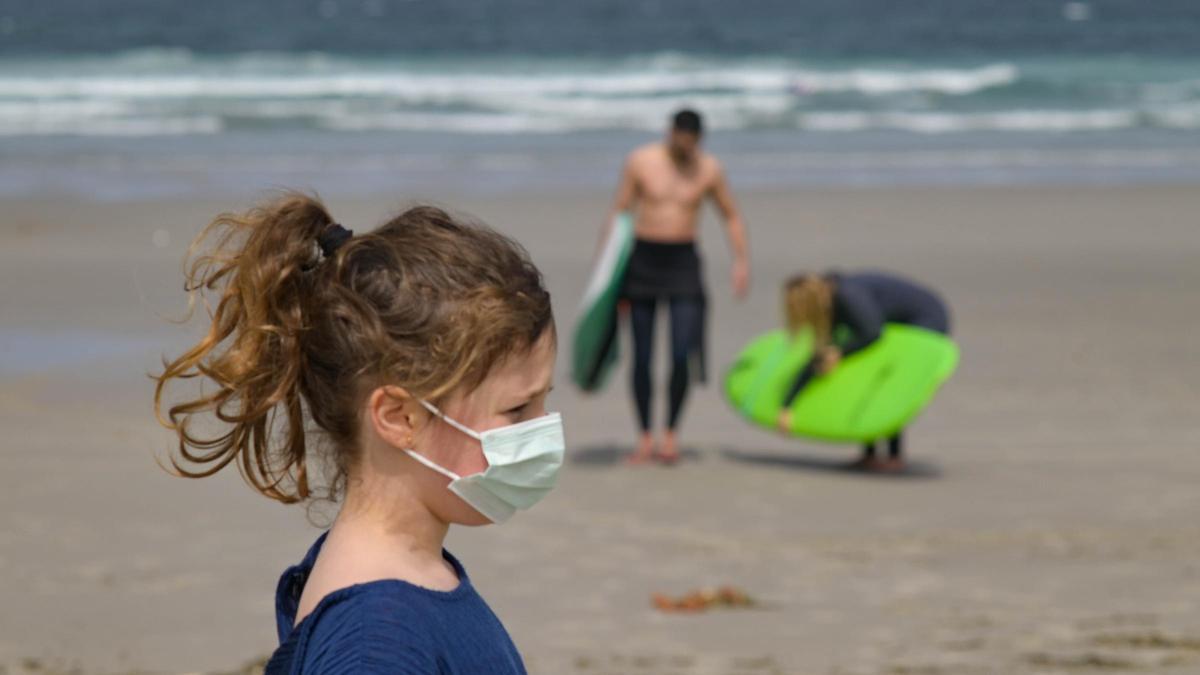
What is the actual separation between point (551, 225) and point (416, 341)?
13783 mm

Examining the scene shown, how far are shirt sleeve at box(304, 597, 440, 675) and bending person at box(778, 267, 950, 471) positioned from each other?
6382 millimetres

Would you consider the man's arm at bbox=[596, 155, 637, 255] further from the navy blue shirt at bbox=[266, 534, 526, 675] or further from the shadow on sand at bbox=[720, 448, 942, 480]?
the navy blue shirt at bbox=[266, 534, 526, 675]

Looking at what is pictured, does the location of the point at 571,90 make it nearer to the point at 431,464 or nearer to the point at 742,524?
the point at 742,524

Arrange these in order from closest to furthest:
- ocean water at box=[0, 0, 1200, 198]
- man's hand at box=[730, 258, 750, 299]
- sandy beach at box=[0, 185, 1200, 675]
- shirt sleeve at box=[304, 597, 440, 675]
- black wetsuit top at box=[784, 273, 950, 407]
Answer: shirt sleeve at box=[304, 597, 440, 675]
sandy beach at box=[0, 185, 1200, 675]
black wetsuit top at box=[784, 273, 950, 407]
man's hand at box=[730, 258, 750, 299]
ocean water at box=[0, 0, 1200, 198]

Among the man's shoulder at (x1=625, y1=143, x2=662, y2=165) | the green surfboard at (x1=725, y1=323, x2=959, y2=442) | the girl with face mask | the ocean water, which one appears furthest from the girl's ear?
the ocean water

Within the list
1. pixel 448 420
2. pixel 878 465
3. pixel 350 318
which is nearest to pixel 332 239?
pixel 350 318

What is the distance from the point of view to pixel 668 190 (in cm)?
818

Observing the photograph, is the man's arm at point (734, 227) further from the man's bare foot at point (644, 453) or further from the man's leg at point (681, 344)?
the man's bare foot at point (644, 453)

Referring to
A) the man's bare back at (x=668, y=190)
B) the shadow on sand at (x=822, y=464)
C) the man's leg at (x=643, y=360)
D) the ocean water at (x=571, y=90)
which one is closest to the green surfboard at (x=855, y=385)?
the shadow on sand at (x=822, y=464)

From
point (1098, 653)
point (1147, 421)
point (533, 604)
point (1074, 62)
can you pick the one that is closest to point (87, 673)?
point (533, 604)

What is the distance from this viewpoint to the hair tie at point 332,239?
1.85 metres

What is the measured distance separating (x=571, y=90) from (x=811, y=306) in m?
25.4

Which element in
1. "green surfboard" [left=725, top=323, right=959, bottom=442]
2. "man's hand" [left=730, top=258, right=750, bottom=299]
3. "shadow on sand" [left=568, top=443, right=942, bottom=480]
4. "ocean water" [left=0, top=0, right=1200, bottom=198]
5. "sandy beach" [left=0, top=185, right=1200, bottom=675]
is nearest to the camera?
"sandy beach" [left=0, top=185, right=1200, bottom=675]

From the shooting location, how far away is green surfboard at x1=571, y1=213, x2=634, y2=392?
27.3 ft
